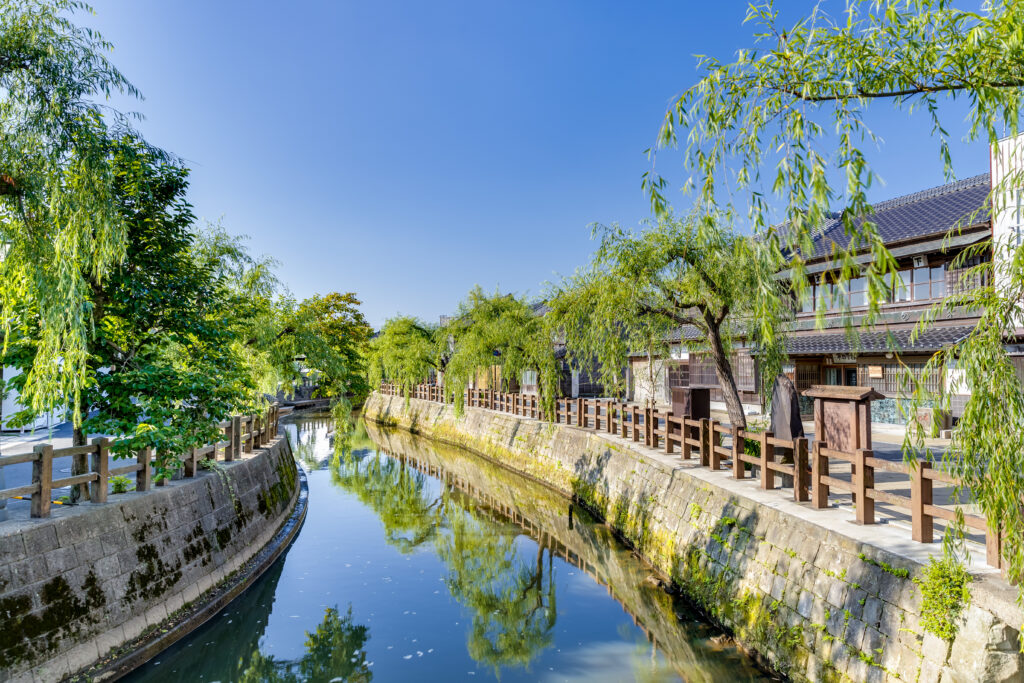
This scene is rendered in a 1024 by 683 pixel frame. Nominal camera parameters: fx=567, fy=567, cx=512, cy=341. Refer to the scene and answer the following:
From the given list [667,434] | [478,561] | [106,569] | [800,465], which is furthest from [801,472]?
[106,569]

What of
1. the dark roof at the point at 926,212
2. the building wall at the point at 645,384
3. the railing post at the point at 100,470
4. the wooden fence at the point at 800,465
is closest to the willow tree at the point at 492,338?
the wooden fence at the point at 800,465

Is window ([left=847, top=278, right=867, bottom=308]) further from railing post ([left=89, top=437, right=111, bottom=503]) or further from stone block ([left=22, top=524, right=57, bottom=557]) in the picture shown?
stone block ([left=22, top=524, right=57, bottom=557])

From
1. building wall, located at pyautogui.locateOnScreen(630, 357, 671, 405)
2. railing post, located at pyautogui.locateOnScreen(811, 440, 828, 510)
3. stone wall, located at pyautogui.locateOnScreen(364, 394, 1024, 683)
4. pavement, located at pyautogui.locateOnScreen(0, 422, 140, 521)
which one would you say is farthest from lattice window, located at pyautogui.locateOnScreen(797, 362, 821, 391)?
pavement, located at pyautogui.locateOnScreen(0, 422, 140, 521)

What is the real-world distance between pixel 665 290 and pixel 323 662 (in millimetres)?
8308

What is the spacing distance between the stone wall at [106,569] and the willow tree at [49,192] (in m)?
1.37

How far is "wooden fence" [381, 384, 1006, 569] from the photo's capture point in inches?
207

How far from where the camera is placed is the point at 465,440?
2306cm

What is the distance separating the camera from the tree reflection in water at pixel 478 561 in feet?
25.6

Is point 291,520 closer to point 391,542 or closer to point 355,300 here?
point 391,542

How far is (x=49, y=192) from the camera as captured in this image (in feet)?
19.5

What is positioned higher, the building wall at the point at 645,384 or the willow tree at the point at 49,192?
the willow tree at the point at 49,192

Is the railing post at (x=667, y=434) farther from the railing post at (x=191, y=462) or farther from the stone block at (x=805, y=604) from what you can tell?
the railing post at (x=191, y=462)

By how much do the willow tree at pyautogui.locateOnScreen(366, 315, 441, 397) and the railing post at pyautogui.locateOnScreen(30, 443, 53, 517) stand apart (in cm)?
2180

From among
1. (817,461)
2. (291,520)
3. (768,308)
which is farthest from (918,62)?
(291,520)
